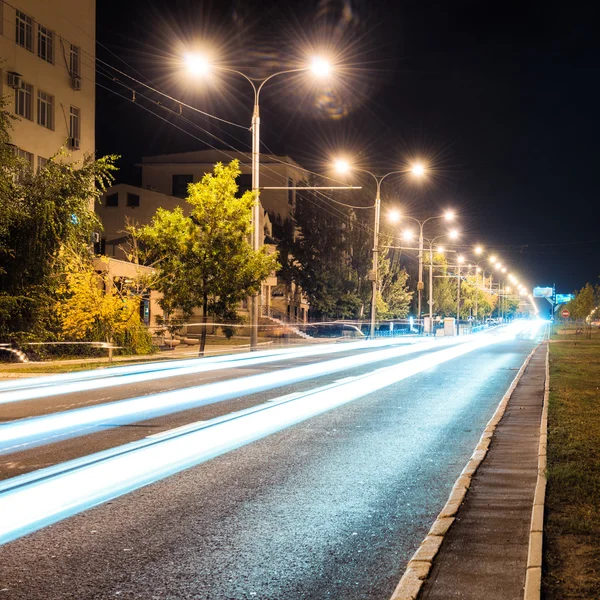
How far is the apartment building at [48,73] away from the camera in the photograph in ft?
109

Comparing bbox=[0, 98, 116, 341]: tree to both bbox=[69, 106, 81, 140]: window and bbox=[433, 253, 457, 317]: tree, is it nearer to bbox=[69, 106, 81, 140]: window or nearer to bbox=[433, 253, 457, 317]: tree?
bbox=[69, 106, 81, 140]: window

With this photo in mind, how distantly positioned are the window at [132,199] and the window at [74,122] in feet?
68.6

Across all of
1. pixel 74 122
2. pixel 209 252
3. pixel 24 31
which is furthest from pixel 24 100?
pixel 209 252

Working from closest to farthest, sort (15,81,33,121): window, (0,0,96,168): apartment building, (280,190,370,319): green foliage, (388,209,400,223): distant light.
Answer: (0,0,96,168): apartment building
(15,81,33,121): window
(388,209,400,223): distant light
(280,190,370,319): green foliage

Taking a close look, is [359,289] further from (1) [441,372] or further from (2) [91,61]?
(1) [441,372]

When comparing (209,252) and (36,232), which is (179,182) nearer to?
(209,252)

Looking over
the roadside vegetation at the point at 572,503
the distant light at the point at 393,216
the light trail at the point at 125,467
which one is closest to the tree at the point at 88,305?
the light trail at the point at 125,467

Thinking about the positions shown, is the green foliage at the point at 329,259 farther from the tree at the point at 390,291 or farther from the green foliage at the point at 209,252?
the green foliage at the point at 209,252

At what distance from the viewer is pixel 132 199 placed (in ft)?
197

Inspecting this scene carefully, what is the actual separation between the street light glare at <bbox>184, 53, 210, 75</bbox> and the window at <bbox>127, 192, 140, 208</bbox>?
36.5m

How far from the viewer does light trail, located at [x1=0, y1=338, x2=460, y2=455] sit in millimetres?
9375

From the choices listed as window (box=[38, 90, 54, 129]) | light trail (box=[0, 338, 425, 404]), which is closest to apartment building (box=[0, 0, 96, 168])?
window (box=[38, 90, 54, 129])

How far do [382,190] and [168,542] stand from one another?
190ft

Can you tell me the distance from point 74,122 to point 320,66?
1843 centimetres
